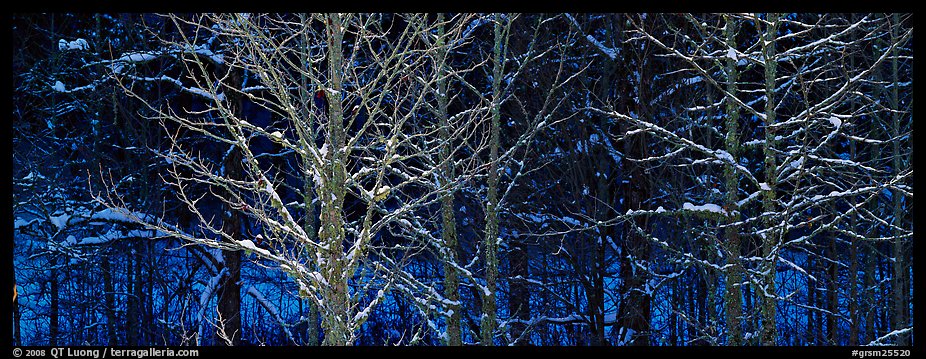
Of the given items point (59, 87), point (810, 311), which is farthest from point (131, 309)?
point (810, 311)

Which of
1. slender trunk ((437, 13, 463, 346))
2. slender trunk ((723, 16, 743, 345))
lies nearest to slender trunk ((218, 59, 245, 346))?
slender trunk ((437, 13, 463, 346))

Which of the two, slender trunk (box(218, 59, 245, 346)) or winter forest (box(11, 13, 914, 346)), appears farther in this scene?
slender trunk (box(218, 59, 245, 346))

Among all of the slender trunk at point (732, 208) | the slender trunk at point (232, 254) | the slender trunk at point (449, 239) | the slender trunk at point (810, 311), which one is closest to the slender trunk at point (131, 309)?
the slender trunk at point (232, 254)

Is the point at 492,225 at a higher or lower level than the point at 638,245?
higher

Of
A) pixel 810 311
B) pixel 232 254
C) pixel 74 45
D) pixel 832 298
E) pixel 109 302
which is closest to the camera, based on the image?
pixel 74 45

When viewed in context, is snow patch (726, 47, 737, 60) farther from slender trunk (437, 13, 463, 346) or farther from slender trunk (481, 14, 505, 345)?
slender trunk (437, 13, 463, 346)

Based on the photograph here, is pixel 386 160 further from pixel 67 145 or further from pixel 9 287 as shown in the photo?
pixel 67 145

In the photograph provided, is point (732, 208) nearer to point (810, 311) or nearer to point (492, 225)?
point (492, 225)

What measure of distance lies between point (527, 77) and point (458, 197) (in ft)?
8.98

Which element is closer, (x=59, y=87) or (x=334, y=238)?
(x=334, y=238)

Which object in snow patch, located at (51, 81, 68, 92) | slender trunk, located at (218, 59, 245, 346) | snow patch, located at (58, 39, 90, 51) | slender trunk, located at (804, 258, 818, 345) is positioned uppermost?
snow patch, located at (58, 39, 90, 51)

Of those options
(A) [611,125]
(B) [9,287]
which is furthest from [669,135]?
(B) [9,287]

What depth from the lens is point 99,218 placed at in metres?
13.8

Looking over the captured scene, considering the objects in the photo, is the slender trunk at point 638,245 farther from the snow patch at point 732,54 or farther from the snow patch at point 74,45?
the snow patch at point 74,45
